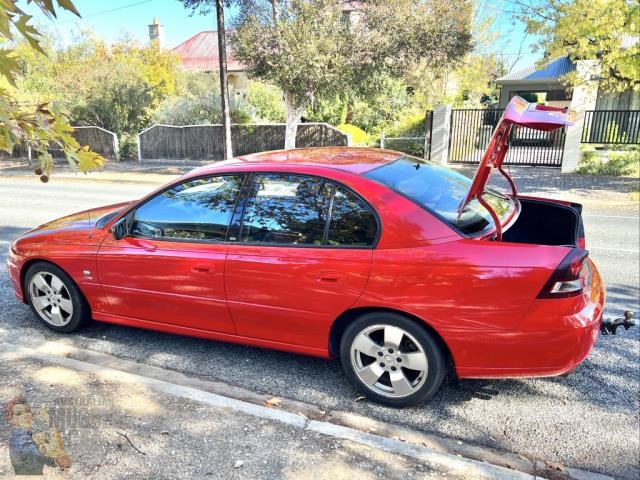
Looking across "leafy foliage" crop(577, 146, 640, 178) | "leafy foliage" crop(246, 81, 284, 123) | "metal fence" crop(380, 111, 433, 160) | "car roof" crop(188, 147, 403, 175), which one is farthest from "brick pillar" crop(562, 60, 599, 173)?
"car roof" crop(188, 147, 403, 175)

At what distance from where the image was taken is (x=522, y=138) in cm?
1844

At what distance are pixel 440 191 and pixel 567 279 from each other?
101cm

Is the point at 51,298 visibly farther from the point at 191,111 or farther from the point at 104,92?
the point at 104,92

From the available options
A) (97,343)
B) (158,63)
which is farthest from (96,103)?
(97,343)

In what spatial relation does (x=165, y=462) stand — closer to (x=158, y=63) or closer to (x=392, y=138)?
(x=392, y=138)

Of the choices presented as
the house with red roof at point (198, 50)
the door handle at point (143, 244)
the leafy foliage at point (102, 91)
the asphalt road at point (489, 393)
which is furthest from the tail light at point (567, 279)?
the house with red roof at point (198, 50)

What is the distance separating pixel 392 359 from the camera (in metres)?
3.10

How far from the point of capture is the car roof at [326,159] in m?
3.49

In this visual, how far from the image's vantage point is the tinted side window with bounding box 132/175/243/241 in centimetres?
357

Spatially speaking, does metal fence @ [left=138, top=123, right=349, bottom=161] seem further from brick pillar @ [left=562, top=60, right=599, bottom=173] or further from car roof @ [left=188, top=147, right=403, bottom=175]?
car roof @ [left=188, top=147, right=403, bottom=175]

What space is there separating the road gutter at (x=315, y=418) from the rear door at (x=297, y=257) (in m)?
0.45

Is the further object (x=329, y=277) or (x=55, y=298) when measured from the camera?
(x=55, y=298)

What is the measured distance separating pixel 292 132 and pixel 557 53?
8563 millimetres

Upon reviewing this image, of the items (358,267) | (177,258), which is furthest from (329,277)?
(177,258)
